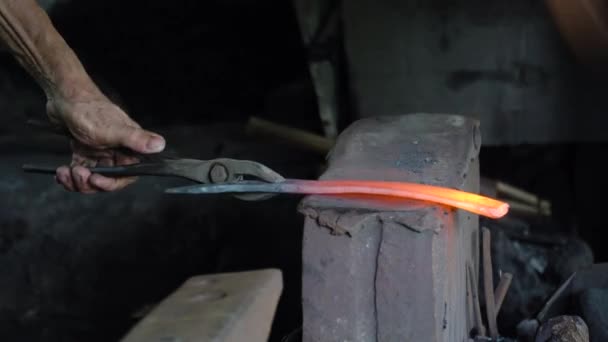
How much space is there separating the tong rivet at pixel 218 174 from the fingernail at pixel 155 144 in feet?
0.51

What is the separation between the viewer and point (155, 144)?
2.08 metres

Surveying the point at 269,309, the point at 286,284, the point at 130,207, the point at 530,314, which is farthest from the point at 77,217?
the point at 530,314

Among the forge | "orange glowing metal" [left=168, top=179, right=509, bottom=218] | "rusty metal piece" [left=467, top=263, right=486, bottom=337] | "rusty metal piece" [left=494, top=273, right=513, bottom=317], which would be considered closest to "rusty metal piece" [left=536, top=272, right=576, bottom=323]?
"rusty metal piece" [left=494, top=273, right=513, bottom=317]

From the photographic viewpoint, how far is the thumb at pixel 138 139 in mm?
2076

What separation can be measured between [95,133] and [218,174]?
1.32 ft

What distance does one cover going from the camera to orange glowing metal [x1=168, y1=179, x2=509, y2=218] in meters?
1.85

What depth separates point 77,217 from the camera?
3.71m

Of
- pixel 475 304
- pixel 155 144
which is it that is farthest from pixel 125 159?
pixel 475 304

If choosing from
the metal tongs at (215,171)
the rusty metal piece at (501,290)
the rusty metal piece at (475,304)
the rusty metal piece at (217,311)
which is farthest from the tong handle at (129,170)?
the rusty metal piece at (501,290)

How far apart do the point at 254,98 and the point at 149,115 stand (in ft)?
2.07

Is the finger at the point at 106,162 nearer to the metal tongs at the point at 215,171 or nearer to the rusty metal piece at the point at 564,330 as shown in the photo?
the metal tongs at the point at 215,171

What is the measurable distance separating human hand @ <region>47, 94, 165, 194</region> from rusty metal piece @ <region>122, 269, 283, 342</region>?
0.35 metres

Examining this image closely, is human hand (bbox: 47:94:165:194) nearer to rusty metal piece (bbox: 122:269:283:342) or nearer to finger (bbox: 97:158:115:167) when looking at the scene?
finger (bbox: 97:158:115:167)

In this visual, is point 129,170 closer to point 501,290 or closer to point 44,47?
point 44,47
